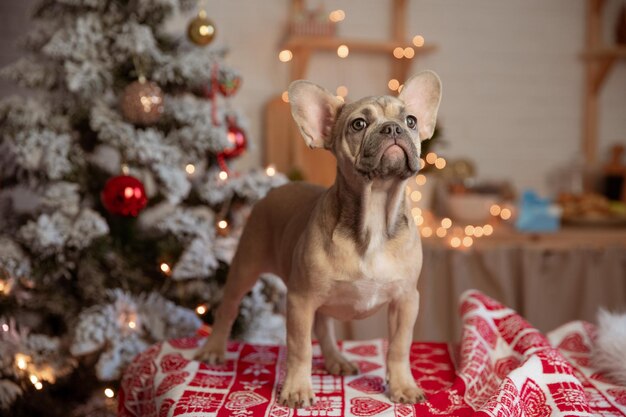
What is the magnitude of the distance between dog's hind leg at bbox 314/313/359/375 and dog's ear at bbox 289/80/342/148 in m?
0.39

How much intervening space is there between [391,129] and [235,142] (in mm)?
1110

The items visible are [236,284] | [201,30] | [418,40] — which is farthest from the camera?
[418,40]

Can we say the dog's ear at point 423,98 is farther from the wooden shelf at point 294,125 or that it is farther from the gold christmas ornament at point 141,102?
the wooden shelf at point 294,125

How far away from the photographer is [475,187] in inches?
130

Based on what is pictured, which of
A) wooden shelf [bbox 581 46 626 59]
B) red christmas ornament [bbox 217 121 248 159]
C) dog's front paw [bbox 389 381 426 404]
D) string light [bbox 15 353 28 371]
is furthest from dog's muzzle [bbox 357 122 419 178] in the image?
wooden shelf [bbox 581 46 626 59]

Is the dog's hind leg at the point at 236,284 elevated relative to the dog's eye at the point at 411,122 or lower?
lower

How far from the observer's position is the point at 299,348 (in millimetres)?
1111

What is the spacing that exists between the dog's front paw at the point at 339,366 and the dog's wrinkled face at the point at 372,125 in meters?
0.41

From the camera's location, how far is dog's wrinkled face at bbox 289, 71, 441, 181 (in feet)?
3.23

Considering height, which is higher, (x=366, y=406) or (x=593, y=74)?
(x=593, y=74)

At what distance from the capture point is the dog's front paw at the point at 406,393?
1104 millimetres

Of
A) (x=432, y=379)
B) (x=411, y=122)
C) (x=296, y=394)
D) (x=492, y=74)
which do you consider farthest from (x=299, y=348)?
(x=492, y=74)

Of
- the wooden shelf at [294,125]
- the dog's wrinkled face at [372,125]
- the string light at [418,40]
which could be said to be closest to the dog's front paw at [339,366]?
the dog's wrinkled face at [372,125]

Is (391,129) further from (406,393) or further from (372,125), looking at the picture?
(406,393)
